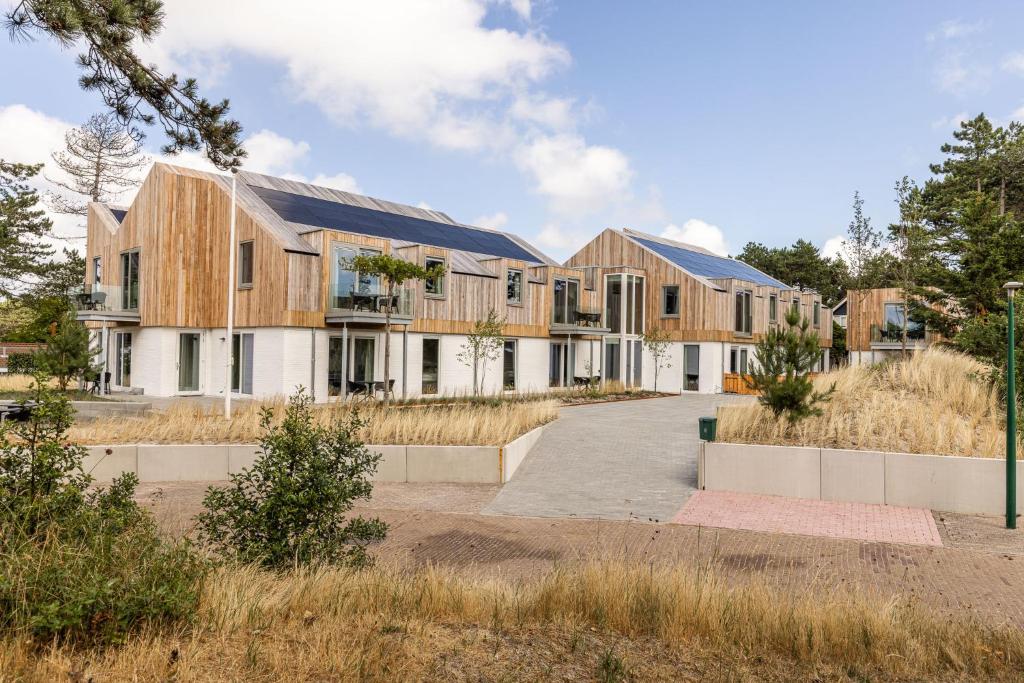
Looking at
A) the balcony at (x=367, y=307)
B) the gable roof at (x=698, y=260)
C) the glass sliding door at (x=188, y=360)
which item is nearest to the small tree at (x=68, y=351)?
the glass sliding door at (x=188, y=360)

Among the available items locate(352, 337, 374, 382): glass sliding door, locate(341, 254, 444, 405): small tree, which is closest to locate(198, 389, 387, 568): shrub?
locate(341, 254, 444, 405): small tree

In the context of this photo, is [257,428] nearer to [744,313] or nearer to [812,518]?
[812,518]

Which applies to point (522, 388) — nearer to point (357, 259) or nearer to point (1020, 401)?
point (357, 259)

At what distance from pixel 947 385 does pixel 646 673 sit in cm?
1503

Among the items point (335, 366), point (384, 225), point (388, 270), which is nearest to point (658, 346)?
point (384, 225)

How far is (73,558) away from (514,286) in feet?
82.4

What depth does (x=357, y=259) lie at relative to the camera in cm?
2141

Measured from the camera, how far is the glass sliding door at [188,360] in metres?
25.0

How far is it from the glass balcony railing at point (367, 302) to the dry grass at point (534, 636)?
1763 cm

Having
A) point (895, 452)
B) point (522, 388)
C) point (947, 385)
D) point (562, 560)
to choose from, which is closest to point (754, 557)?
point (562, 560)

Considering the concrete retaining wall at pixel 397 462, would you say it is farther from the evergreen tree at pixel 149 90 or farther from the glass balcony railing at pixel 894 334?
the glass balcony railing at pixel 894 334

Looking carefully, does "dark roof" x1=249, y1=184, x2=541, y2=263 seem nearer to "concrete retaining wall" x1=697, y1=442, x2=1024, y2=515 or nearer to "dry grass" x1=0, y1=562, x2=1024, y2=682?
"concrete retaining wall" x1=697, y1=442, x2=1024, y2=515

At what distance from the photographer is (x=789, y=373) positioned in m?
13.4

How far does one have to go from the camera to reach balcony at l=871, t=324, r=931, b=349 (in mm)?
40031
